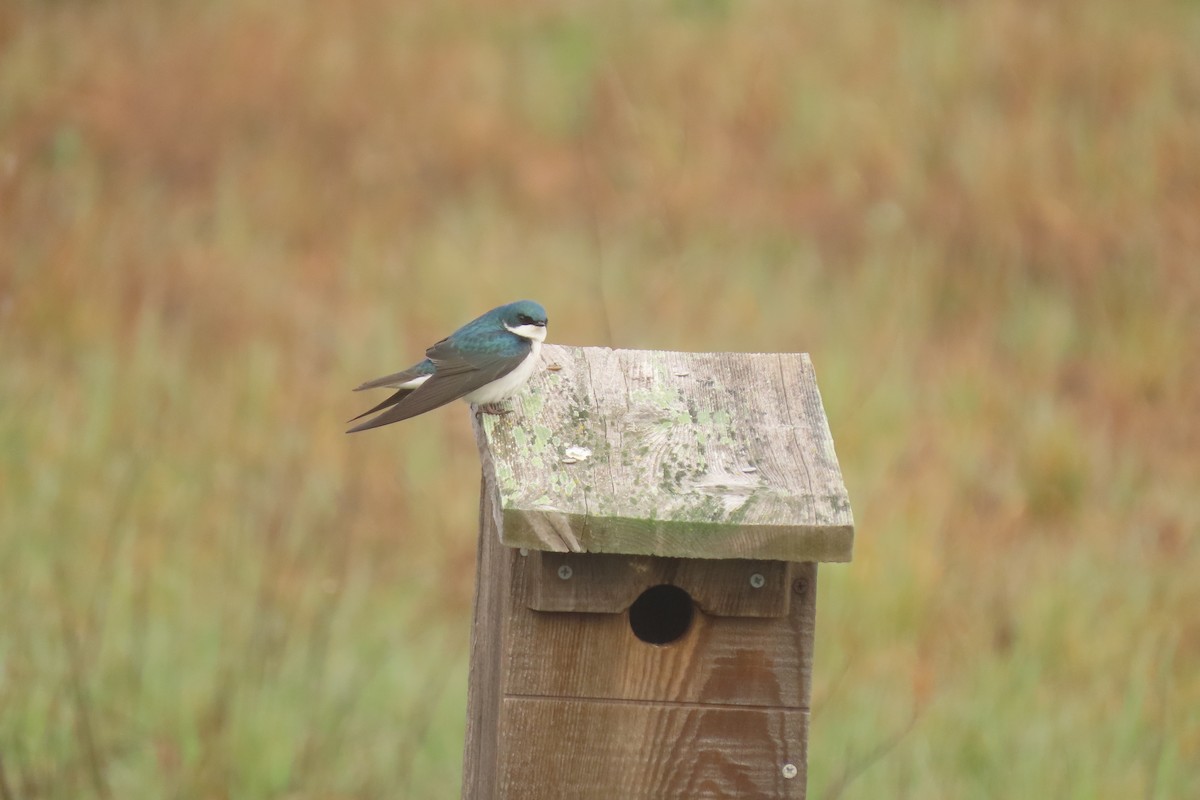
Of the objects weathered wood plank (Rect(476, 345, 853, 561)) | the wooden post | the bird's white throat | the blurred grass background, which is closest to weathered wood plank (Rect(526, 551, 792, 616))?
the wooden post

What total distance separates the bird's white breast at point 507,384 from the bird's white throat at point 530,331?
0.13 metres

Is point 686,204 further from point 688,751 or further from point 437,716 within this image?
point 688,751

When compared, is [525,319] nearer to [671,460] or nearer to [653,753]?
[671,460]

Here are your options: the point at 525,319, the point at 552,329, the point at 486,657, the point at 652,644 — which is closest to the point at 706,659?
the point at 652,644

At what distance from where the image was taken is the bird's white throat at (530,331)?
7.88ft

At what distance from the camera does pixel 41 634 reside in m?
3.47

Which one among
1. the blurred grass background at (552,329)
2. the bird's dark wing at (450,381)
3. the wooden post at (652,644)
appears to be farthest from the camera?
the blurred grass background at (552,329)

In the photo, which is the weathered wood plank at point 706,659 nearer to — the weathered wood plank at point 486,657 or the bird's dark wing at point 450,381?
the weathered wood plank at point 486,657

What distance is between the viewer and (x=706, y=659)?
2.07 metres

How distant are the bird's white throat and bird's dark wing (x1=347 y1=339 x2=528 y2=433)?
10 centimetres

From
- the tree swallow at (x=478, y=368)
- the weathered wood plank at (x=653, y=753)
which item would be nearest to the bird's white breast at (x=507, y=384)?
the tree swallow at (x=478, y=368)

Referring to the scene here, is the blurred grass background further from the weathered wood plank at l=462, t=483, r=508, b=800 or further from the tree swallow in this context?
the weathered wood plank at l=462, t=483, r=508, b=800

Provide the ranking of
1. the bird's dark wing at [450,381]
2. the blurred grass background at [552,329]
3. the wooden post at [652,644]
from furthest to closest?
1. the blurred grass background at [552,329]
2. the bird's dark wing at [450,381]
3. the wooden post at [652,644]

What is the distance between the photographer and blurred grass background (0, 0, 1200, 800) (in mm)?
3479
